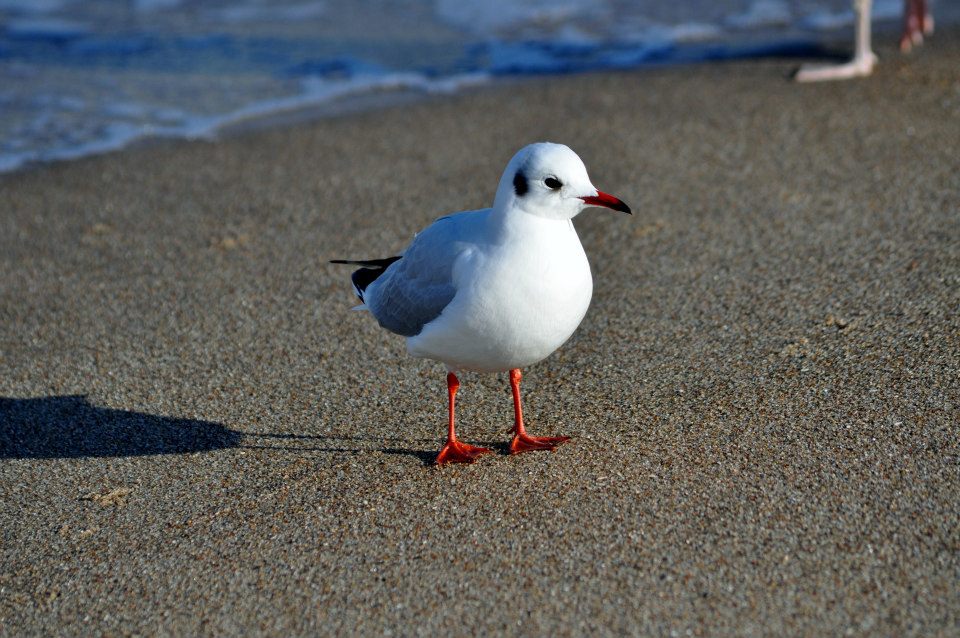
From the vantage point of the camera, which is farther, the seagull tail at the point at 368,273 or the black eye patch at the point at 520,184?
the seagull tail at the point at 368,273

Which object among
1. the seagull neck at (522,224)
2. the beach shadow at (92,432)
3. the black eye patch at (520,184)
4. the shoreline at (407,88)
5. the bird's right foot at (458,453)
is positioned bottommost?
the beach shadow at (92,432)

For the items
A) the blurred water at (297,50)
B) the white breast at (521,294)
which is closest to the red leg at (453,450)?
the white breast at (521,294)

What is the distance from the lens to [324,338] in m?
4.96

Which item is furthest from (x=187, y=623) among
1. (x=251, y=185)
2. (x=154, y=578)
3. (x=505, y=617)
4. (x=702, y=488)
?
(x=251, y=185)

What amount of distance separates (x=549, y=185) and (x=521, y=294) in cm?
37

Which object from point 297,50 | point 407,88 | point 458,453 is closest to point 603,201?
point 458,453

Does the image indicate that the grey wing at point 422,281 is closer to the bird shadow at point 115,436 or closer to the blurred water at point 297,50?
the bird shadow at point 115,436

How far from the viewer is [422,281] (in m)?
3.72

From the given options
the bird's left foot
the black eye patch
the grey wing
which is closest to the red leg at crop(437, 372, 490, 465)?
the bird's left foot

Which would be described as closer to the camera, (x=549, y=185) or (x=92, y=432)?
(x=549, y=185)

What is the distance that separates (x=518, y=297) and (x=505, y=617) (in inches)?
39.6

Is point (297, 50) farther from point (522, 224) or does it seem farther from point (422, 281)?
point (522, 224)

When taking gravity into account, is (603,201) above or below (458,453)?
above

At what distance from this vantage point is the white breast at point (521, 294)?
339cm
